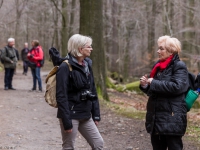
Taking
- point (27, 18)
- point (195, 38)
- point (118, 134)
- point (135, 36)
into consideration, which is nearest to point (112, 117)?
point (118, 134)

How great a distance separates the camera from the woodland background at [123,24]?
11875 millimetres

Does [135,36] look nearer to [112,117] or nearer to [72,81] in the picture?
[112,117]

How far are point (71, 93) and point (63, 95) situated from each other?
171mm

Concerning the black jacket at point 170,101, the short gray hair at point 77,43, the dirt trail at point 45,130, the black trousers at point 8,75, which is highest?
the short gray hair at point 77,43

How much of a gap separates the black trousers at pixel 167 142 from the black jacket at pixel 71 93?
0.92m

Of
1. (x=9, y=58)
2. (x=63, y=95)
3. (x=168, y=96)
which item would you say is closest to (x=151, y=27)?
(x=9, y=58)

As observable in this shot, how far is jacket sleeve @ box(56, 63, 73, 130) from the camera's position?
4320 millimetres

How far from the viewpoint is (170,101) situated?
4.48 m

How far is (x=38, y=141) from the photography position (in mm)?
7133

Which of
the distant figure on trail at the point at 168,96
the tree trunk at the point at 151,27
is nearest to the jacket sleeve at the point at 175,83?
the distant figure on trail at the point at 168,96

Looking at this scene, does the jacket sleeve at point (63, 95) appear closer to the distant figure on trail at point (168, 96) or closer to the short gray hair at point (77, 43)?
the short gray hair at point (77, 43)

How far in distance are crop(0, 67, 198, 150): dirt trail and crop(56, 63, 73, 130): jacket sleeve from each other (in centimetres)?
250

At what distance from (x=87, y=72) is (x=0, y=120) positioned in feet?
15.3

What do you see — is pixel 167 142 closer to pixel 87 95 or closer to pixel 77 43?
pixel 87 95
